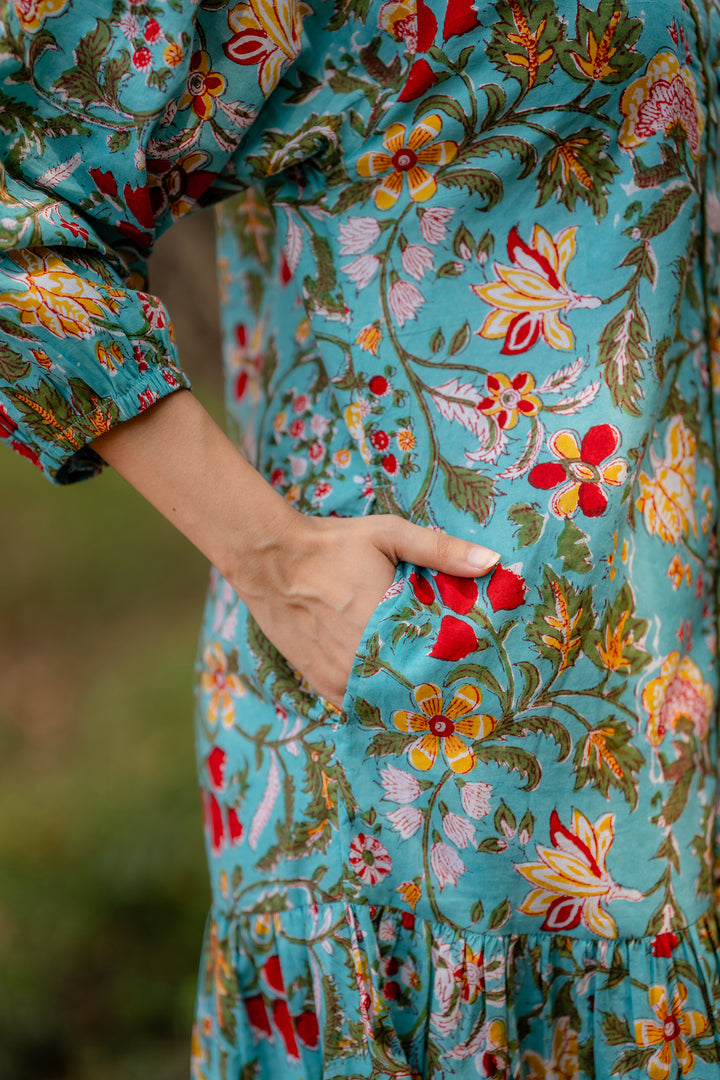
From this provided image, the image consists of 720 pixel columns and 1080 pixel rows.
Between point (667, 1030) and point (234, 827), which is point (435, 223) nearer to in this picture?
point (234, 827)

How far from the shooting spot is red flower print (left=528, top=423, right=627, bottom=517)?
809mm

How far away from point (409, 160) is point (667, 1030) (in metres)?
0.92

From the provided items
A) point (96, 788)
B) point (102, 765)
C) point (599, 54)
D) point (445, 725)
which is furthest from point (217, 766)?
point (102, 765)

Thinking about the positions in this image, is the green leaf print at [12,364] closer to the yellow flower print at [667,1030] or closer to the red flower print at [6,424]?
the red flower print at [6,424]

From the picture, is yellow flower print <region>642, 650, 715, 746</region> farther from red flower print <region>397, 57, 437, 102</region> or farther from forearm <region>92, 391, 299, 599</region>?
red flower print <region>397, 57, 437, 102</region>

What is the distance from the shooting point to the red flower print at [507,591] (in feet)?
2.64

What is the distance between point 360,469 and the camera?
0.93 m

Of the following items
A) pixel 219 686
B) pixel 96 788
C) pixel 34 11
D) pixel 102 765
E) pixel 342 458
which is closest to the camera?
pixel 34 11

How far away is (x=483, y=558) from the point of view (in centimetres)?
81

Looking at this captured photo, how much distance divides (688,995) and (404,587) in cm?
52

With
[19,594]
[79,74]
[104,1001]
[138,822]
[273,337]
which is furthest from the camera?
[19,594]

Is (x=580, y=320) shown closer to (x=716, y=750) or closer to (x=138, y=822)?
(x=716, y=750)

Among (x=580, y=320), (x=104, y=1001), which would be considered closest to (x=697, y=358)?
(x=580, y=320)

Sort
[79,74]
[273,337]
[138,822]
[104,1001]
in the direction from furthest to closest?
[138,822], [104,1001], [273,337], [79,74]
